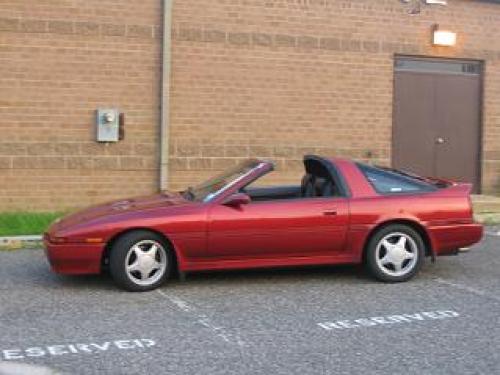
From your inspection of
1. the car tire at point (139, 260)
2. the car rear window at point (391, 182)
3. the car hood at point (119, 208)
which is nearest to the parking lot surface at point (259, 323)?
the car tire at point (139, 260)

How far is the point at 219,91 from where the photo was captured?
12.8m

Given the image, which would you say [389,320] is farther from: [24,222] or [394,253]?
[24,222]

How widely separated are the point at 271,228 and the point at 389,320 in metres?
1.60

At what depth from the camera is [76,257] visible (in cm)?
718

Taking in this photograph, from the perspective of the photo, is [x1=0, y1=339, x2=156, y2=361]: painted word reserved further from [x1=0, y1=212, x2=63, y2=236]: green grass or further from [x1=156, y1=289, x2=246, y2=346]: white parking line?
[x1=0, y1=212, x2=63, y2=236]: green grass

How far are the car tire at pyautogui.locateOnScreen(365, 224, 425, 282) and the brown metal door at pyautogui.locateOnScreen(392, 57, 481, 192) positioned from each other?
658cm

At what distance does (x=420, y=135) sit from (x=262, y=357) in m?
9.75

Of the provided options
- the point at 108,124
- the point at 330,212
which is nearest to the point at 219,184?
the point at 330,212

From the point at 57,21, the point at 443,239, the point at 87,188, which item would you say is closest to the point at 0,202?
the point at 87,188

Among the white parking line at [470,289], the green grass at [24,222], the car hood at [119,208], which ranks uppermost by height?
the car hood at [119,208]

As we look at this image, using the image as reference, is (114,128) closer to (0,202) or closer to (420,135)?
(0,202)

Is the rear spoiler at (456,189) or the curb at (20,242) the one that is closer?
the rear spoiler at (456,189)

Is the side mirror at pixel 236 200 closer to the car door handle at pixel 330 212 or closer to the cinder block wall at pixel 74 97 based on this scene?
the car door handle at pixel 330 212

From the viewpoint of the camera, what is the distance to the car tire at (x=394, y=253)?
7668 millimetres
